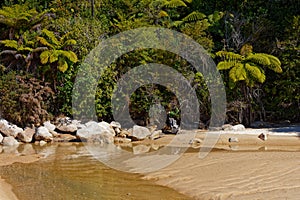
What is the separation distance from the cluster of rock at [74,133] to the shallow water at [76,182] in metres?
2.83

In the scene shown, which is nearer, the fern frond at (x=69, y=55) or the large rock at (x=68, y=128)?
the large rock at (x=68, y=128)

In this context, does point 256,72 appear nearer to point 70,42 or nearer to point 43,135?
point 70,42

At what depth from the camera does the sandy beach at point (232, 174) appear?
7109 millimetres

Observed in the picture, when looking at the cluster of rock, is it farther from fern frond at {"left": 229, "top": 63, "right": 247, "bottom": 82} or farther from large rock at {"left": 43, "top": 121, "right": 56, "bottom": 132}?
fern frond at {"left": 229, "top": 63, "right": 247, "bottom": 82}

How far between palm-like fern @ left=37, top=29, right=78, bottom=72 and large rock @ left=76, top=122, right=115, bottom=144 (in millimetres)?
3326

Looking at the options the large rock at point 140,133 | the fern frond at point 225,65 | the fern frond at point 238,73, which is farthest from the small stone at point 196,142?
the fern frond at point 225,65

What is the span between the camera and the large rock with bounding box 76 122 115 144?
14.6 metres

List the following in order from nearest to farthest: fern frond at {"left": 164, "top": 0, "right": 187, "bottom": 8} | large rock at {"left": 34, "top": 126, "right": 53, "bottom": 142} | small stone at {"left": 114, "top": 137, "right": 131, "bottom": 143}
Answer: small stone at {"left": 114, "top": 137, "right": 131, "bottom": 143} → large rock at {"left": 34, "top": 126, "right": 53, "bottom": 142} → fern frond at {"left": 164, "top": 0, "right": 187, "bottom": 8}

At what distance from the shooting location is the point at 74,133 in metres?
16.0

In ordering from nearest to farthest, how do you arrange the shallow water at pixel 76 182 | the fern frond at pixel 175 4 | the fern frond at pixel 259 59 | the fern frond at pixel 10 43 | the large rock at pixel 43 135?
the shallow water at pixel 76 182 < the large rock at pixel 43 135 < the fern frond at pixel 259 59 < the fern frond at pixel 10 43 < the fern frond at pixel 175 4

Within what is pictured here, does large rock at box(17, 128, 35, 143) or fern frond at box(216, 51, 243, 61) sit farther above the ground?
fern frond at box(216, 51, 243, 61)

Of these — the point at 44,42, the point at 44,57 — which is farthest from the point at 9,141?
the point at 44,42

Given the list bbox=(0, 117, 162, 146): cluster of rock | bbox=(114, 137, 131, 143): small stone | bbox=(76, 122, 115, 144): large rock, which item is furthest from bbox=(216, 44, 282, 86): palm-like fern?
bbox=(76, 122, 115, 144): large rock

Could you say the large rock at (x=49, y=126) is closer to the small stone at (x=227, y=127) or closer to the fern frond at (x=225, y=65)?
the small stone at (x=227, y=127)
